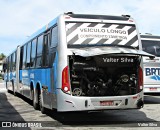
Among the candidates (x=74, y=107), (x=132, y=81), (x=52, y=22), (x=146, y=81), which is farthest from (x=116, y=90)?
(x=146, y=81)

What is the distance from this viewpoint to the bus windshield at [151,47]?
52.2ft

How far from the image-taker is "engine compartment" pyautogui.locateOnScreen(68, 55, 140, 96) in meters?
9.39

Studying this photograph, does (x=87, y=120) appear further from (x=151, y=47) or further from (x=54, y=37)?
(x=151, y=47)

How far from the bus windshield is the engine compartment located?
6153mm

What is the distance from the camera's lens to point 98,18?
402 inches

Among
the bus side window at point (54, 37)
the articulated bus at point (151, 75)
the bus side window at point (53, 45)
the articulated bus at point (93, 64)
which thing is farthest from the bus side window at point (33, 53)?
the articulated bus at point (151, 75)

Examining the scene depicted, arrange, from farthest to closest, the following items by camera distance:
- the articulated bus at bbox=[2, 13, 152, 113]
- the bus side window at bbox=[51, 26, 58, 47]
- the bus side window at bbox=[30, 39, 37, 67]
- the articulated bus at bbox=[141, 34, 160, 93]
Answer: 1. the articulated bus at bbox=[141, 34, 160, 93]
2. the bus side window at bbox=[30, 39, 37, 67]
3. the bus side window at bbox=[51, 26, 58, 47]
4. the articulated bus at bbox=[2, 13, 152, 113]

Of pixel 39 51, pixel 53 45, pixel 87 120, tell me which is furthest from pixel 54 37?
pixel 87 120

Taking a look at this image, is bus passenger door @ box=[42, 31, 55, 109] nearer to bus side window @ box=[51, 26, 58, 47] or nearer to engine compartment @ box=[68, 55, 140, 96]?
bus side window @ box=[51, 26, 58, 47]

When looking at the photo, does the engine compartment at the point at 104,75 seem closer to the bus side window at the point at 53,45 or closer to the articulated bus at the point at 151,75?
the bus side window at the point at 53,45

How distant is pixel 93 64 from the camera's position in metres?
9.51

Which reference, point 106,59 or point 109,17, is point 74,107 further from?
point 109,17

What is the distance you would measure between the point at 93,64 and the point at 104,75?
0.49 metres

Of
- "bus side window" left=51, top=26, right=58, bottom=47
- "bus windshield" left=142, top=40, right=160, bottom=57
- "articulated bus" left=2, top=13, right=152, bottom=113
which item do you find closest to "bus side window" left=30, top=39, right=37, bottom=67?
"articulated bus" left=2, top=13, right=152, bottom=113
